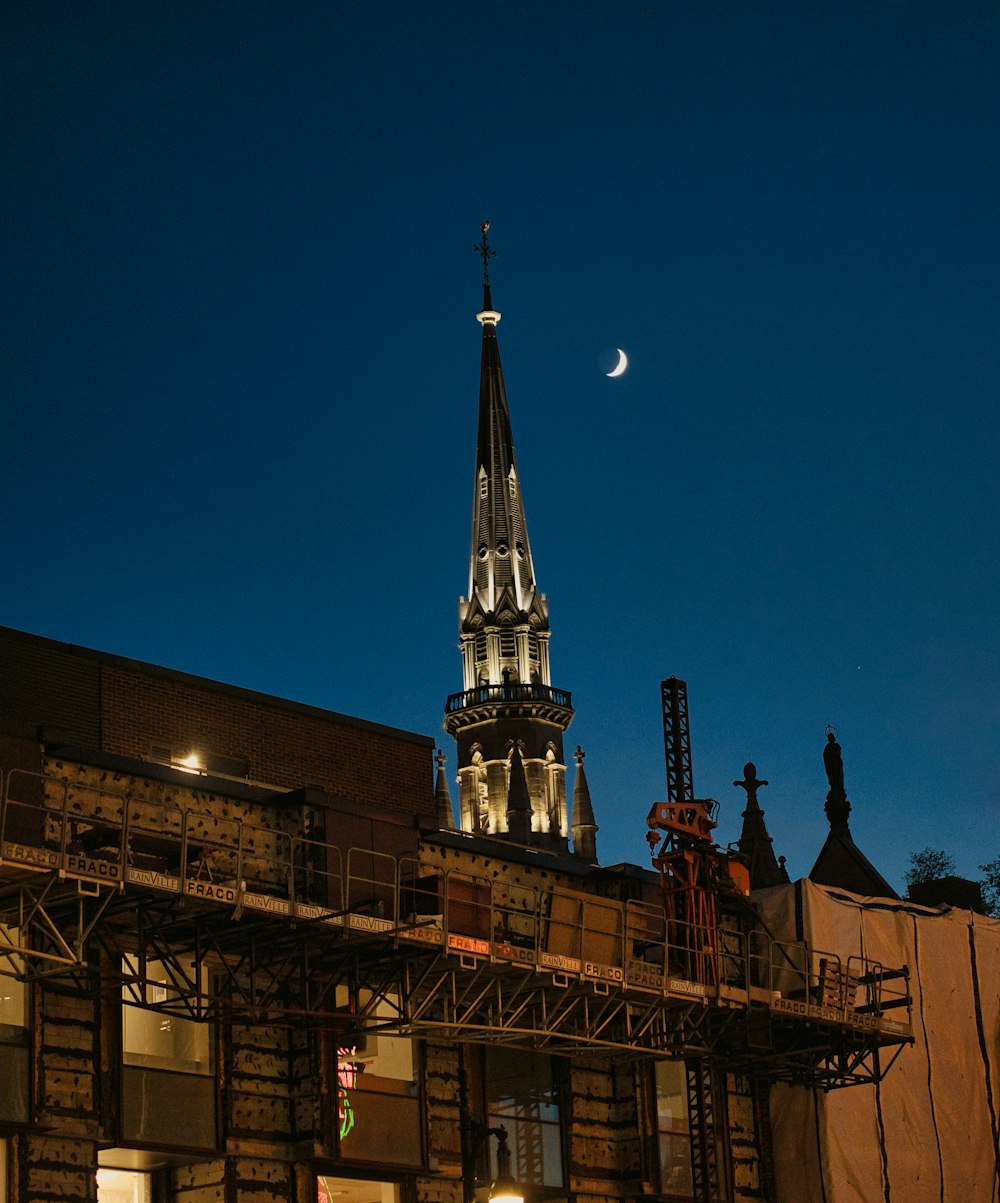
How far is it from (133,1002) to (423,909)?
621 cm

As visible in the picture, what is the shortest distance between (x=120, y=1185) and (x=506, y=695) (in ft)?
324

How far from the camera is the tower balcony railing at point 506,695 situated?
129 meters

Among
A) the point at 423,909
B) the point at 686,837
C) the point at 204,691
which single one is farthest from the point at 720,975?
the point at 204,691

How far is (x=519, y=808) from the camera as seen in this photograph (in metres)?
122

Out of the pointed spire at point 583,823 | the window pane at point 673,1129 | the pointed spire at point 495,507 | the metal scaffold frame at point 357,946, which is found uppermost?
the pointed spire at point 495,507

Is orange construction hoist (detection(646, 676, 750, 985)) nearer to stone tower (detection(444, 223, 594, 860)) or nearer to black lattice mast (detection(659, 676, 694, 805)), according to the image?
black lattice mast (detection(659, 676, 694, 805))

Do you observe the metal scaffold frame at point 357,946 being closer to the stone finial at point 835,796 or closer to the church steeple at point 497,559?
the stone finial at point 835,796

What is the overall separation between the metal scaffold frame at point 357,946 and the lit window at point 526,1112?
0.94 m

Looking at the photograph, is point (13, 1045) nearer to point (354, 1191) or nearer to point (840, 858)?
point (354, 1191)

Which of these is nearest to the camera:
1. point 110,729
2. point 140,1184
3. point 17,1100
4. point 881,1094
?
point 17,1100

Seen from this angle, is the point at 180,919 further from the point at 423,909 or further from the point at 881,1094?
the point at 881,1094

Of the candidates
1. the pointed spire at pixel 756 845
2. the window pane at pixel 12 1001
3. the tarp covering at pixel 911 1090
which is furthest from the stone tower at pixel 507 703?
the window pane at pixel 12 1001

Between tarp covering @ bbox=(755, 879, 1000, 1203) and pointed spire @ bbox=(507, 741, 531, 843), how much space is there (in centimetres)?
7631

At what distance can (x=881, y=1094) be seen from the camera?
139 feet
